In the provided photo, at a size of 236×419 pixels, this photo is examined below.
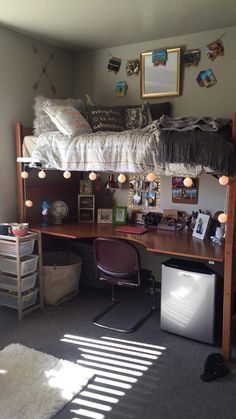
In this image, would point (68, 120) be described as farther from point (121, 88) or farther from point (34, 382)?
point (34, 382)

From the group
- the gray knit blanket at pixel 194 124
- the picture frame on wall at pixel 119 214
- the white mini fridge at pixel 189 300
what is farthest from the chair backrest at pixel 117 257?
the gray knit blanket at pixel 194 124

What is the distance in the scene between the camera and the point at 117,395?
2066 millimetres

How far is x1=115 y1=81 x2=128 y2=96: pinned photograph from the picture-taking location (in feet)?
11.5

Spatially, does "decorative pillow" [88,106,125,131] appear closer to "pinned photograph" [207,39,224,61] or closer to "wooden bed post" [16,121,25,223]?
"wooden bed post" [16,121,25,223]

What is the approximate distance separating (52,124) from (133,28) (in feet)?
3.50

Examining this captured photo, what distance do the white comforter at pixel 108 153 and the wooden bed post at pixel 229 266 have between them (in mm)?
285

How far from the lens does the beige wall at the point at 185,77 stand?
299 centimetres

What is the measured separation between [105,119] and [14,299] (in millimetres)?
1776

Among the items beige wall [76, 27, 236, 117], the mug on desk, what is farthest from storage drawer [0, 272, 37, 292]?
beige wall [76, 27, 236, 117]

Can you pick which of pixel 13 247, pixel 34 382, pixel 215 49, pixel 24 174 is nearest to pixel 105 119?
pixel 24 174

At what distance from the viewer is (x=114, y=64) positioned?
353cm

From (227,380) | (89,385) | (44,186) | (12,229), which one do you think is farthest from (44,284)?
(227,380)

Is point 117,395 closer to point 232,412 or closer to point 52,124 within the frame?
point 232,412

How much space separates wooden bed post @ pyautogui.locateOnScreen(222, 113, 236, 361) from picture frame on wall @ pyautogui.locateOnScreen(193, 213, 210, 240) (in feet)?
1.72
